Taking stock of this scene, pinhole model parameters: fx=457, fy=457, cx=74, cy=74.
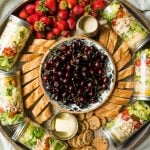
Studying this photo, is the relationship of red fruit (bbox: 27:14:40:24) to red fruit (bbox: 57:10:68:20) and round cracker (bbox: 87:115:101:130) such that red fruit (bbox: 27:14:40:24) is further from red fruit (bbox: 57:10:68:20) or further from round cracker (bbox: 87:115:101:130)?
round cracker (bbox: 87:115:101:130)

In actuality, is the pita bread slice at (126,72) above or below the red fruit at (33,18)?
below

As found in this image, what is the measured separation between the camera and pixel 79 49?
5.17ft

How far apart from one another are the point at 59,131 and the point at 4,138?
8.0 inches

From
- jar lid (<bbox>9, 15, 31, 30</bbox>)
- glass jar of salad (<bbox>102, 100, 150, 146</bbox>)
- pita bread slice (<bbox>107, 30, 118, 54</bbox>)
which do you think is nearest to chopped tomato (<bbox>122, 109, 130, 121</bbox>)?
glass jar of salad (<bbox>102, 100, 150, 146</bbox>)

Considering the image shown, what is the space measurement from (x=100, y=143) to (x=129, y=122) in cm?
14

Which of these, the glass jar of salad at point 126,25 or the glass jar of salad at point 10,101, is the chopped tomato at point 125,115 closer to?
the glass jar of salad at point 126,25

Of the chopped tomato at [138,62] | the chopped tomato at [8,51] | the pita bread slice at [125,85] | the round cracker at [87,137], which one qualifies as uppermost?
the chopped tomato at [8,51]

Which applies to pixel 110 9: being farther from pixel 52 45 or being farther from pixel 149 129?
pixel 149 129

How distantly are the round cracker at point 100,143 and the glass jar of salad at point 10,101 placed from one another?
27 centimetres

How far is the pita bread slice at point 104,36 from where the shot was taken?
1.59 m

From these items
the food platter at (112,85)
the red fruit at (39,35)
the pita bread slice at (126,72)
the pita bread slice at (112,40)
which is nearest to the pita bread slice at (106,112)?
the food platter at (112,85)

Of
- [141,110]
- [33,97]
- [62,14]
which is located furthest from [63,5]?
[141,110]

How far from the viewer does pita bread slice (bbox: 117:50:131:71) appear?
1583mm

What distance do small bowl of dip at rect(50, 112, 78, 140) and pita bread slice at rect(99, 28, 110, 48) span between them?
0.91ft
